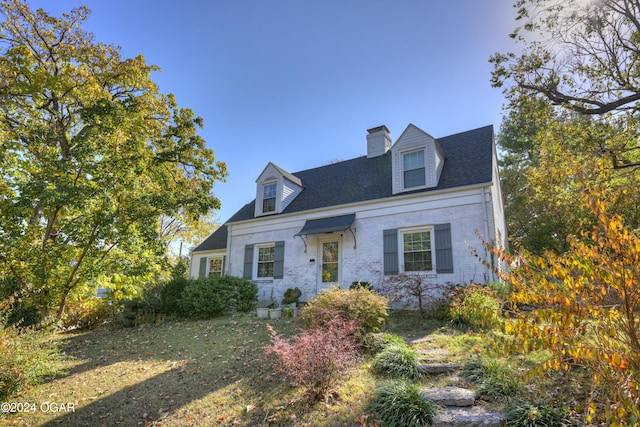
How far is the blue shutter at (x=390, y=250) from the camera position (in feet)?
37.5

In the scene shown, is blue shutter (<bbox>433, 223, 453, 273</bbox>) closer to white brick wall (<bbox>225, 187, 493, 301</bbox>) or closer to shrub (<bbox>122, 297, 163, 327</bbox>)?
white brick wall (<bbox>225, 187, 493, 301</bbox>)

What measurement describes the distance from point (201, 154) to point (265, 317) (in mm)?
5972

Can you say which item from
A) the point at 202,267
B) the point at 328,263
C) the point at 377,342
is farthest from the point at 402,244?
the point at 202,267

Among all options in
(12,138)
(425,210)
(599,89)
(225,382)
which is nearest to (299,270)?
(425,210)

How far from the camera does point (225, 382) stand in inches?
224

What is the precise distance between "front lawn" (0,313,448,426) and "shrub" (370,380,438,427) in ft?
0.86

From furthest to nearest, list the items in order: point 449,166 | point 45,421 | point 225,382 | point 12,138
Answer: point 449,166, point 12,138, point 225,382, point 45,421

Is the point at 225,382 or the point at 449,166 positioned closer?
the point at 225,382

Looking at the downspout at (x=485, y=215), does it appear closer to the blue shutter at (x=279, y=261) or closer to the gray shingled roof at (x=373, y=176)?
the gray shingled roof at (x=373, y=176)

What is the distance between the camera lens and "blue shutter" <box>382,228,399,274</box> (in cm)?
1142

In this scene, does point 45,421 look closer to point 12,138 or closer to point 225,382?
point 225,382

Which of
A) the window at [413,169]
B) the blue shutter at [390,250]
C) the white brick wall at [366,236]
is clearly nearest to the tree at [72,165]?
the white brick wall at [366,236]

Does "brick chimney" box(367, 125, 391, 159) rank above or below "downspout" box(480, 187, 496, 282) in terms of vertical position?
above

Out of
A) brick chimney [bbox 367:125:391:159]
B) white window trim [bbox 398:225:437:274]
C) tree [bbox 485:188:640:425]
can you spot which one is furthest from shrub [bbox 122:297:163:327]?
tree [bbox 485:188:640:425]
